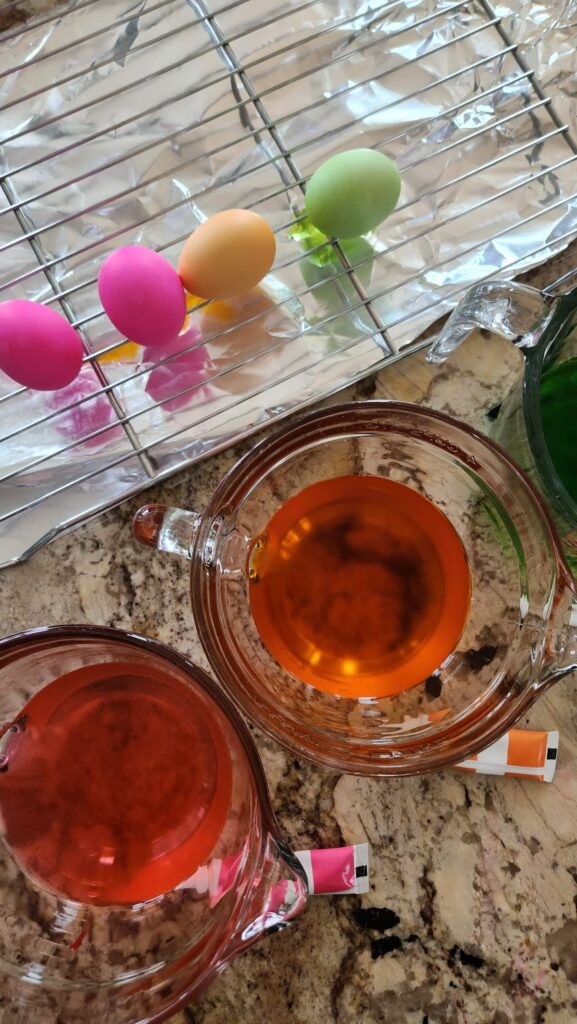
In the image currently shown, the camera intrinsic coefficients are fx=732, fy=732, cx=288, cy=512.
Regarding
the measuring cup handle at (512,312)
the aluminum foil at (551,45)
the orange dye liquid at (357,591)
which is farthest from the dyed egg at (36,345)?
the aluminum foil at (551,45)

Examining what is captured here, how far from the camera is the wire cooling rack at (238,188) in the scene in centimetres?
77

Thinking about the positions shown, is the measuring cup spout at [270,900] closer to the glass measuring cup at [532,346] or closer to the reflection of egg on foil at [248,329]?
the glass measuring cup at [532,346]

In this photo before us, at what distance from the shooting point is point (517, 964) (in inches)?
28.3

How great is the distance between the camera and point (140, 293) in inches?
27.6

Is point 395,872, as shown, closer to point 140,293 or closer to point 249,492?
point 249,492

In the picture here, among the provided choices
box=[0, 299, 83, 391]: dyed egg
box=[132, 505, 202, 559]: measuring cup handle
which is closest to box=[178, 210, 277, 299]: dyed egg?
box=[0, 299, 83, 391]: dyed egg

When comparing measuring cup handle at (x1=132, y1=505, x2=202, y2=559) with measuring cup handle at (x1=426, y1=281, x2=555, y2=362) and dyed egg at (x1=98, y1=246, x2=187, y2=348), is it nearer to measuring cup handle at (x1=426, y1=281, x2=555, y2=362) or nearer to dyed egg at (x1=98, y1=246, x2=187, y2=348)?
dyed egg at (x1=98, y1=246, x2=187, y2=348)

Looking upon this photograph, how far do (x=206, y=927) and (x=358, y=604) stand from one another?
0.95 feet

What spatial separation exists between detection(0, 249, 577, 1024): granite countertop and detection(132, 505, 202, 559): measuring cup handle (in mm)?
102

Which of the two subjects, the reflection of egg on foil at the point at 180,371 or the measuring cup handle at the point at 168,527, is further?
the reflection of egg on foil at the point at 180,371

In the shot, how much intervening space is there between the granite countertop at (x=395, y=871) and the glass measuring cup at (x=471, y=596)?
0.37ft

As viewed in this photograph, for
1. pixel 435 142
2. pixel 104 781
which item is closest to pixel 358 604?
pixel 104 781

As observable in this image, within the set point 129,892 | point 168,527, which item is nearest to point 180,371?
point 168,527

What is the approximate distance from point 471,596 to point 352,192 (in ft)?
1.35
